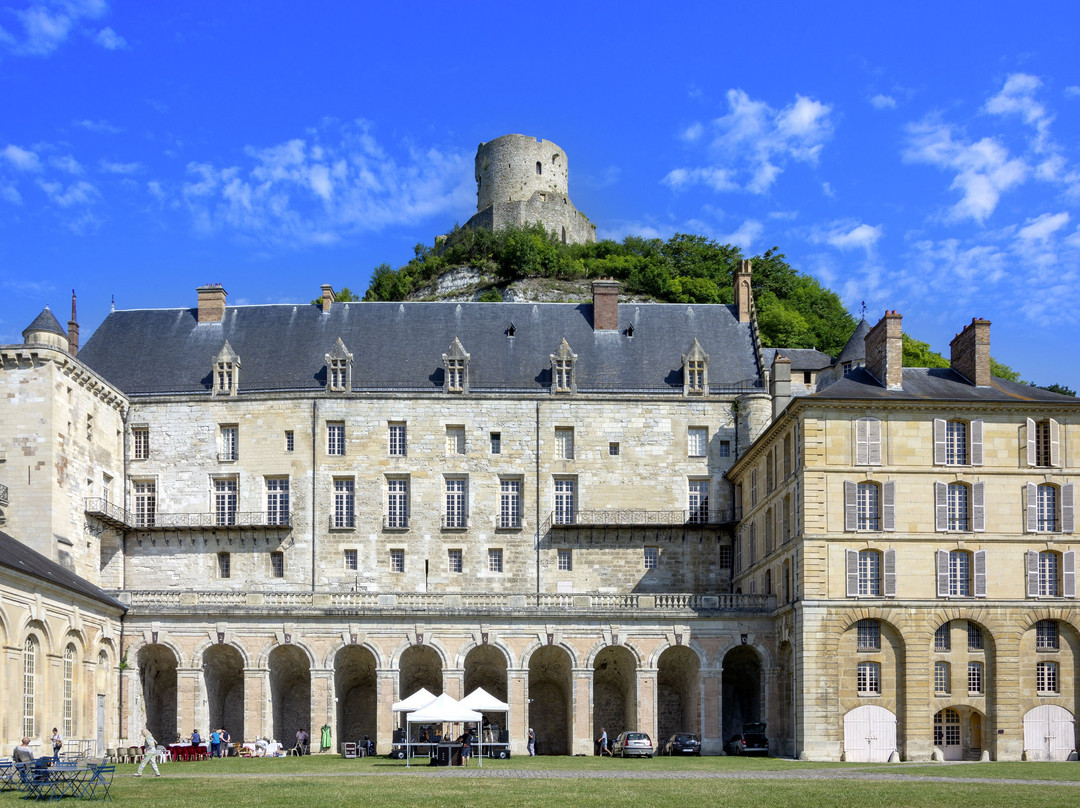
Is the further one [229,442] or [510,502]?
[229,442]

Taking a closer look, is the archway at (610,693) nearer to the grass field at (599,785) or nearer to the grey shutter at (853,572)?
the grass field at (599,785)

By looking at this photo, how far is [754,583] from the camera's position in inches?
1881

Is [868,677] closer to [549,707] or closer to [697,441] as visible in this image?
[549,707]

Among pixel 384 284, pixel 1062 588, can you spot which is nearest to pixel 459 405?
pixel 1062 588

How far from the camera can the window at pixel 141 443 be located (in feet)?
169

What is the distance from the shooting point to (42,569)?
3972cm

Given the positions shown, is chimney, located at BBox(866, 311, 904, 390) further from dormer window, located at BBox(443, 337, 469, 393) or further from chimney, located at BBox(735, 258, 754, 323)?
dormer window, located at BBox(443, 337, 469, 393)

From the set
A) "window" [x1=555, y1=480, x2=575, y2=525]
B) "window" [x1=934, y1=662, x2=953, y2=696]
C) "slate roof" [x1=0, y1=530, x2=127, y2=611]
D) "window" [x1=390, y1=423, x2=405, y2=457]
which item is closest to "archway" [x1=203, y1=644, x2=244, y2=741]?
"slate roof" [x1=0, y1=530, x2=127, y2=611]

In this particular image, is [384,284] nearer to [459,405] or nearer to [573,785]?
[459,405]

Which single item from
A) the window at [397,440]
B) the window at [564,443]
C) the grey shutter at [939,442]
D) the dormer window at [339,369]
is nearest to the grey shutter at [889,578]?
the grey shutter at [939,442]

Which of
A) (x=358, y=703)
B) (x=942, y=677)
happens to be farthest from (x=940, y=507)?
(x=358, y=703)

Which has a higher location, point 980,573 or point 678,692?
point 980,573

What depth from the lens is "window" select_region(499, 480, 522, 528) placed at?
50938 millimetres

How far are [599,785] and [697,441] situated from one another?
81.7 ft
